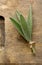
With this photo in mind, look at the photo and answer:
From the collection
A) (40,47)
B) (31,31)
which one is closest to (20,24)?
(31,31)

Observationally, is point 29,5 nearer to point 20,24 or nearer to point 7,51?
point 20,24

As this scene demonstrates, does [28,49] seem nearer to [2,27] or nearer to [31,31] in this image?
[31,31]

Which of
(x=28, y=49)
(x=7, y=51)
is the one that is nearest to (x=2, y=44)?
(x=7, y=51)

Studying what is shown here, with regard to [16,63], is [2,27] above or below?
above

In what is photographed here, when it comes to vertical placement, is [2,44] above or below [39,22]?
below

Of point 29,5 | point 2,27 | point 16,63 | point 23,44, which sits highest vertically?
point 29,5

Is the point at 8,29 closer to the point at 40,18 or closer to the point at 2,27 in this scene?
the point at 2,27
